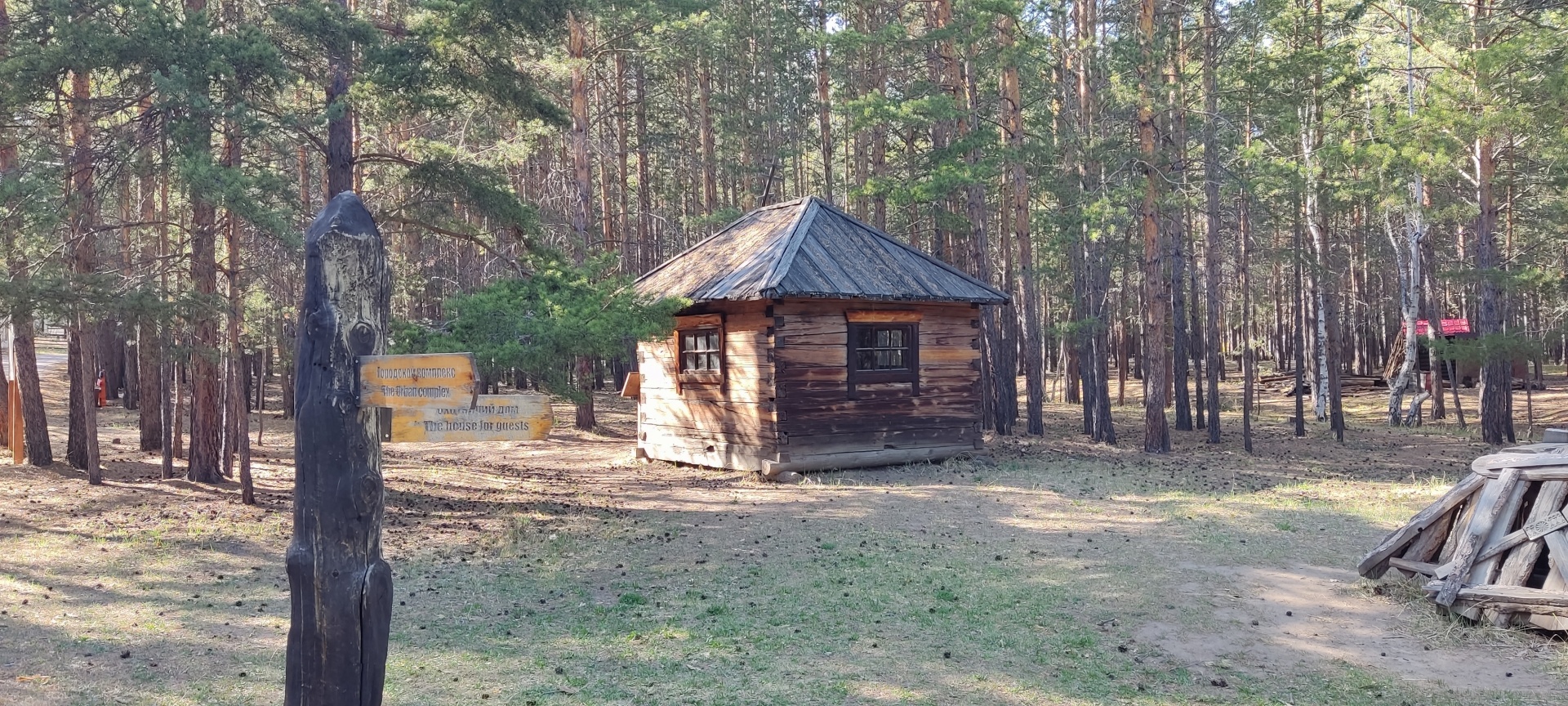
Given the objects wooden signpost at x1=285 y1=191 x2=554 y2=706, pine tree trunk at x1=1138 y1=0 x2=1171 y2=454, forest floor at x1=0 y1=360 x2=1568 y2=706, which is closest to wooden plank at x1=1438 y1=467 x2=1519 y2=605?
forest floor at x1=0 y1=360 x2=1568 y2=706

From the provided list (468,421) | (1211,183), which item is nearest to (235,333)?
(468,421)

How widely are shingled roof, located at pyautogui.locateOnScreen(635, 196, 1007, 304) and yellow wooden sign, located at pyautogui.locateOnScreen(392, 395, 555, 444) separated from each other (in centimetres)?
1093

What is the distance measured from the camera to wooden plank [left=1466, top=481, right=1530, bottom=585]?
25.8ft

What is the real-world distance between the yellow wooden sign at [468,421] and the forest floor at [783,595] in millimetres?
2336

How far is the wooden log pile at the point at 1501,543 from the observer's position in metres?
7.38

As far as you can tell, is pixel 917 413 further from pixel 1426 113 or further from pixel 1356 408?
pixel 1356 408

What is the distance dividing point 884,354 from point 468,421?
13.6 meters

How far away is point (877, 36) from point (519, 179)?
18384mm

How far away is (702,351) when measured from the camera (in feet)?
59.3

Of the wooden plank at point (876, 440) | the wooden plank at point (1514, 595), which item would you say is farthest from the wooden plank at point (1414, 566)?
the wooden plank at point (876, 440)

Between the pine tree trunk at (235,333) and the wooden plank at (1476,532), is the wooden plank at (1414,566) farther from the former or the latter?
the pine tree trunk at (235,333)

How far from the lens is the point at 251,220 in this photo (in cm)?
1162

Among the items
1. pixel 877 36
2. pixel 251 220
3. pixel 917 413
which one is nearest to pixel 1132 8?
pixel 877 36

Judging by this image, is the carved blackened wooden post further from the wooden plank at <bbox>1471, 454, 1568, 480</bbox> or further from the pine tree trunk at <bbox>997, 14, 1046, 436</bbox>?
the pine tree trunk at <bbox>997, 14, 1046, 436</bbox>
